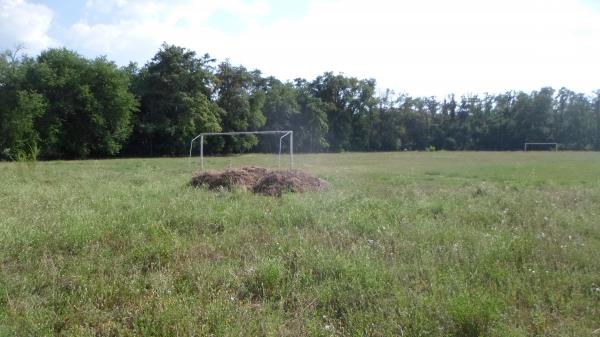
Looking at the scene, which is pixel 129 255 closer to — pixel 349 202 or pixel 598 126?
pixel 349 202

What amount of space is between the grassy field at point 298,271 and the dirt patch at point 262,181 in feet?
10.0

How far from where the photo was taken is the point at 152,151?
54.3m

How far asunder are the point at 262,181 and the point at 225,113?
45.6 m

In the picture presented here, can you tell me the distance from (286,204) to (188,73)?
4556cm

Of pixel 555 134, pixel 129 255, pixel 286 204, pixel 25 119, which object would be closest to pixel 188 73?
pixel 25 119

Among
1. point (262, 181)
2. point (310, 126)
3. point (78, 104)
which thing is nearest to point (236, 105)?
point (310, 126)

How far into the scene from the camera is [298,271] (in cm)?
546

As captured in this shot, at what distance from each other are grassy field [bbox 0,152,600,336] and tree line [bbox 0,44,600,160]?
14.0 metres

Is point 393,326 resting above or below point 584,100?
below

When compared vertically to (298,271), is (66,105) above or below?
above

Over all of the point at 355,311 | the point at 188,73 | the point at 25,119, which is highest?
the point at 188,73

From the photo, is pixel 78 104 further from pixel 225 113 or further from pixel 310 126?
pixel 310 126

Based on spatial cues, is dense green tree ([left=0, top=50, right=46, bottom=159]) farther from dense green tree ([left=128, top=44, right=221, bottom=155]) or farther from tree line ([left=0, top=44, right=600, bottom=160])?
dense green tree ([left=128, top=44, right=221, bottom=155])

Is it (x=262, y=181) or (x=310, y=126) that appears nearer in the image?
(x=262, y=181)
